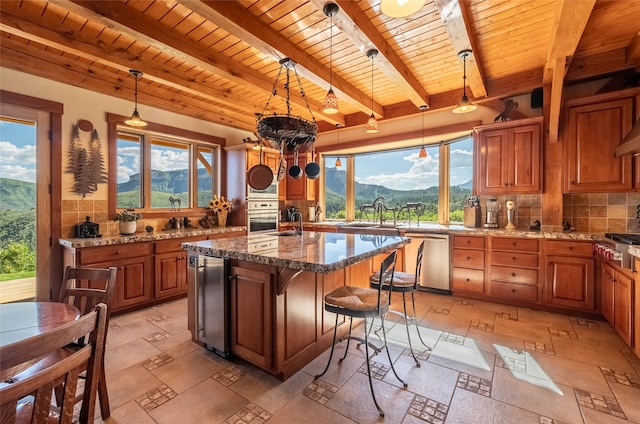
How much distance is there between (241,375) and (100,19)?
2865mm

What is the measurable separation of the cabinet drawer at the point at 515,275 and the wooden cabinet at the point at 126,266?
13.9 feet

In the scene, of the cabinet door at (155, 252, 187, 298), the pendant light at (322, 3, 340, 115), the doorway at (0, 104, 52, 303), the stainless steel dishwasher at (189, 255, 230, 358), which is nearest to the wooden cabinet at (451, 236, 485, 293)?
the pendant light at (322, 3, 340, 115)

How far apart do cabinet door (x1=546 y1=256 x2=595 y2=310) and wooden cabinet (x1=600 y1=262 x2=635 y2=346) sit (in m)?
0.12

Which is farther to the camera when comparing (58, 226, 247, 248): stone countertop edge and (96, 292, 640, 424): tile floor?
(58, 226, 247, 248): stone countertop edge

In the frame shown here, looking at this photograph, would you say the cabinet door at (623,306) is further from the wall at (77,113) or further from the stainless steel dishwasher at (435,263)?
the wall at (77,113)

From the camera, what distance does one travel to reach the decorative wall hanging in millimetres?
3340

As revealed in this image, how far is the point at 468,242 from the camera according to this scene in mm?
3697

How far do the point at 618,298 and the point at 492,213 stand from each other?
1.56 m

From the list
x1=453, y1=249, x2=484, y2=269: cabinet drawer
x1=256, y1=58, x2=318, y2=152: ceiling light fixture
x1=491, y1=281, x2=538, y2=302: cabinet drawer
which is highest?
x1=256, y1=58, x2=318, y2=152: ceiling light fixture

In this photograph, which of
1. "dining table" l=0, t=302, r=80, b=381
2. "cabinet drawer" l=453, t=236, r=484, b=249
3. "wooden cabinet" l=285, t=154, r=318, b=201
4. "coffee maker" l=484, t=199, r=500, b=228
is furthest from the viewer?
"wooden cabinet" l=285, t=154, r=318, b=201

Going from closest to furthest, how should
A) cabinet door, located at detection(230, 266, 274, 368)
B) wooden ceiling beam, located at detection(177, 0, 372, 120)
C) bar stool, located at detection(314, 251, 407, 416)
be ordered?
bar stool, located at detection(314, 251, 407, 416) < cabinet door, located at detection(230, 266, 274, 368) < wooden ceiling beam, located at detection(177, 0, 372, 120)

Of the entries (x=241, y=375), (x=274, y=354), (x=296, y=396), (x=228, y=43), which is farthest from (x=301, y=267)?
(x=228, y=43)

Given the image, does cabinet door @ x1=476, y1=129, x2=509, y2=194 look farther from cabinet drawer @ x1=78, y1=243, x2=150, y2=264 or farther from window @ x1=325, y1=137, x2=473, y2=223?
cabinet drawer @ x1=78, y1=243, x2=150, y2=264

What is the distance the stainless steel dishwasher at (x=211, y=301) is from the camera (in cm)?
223
